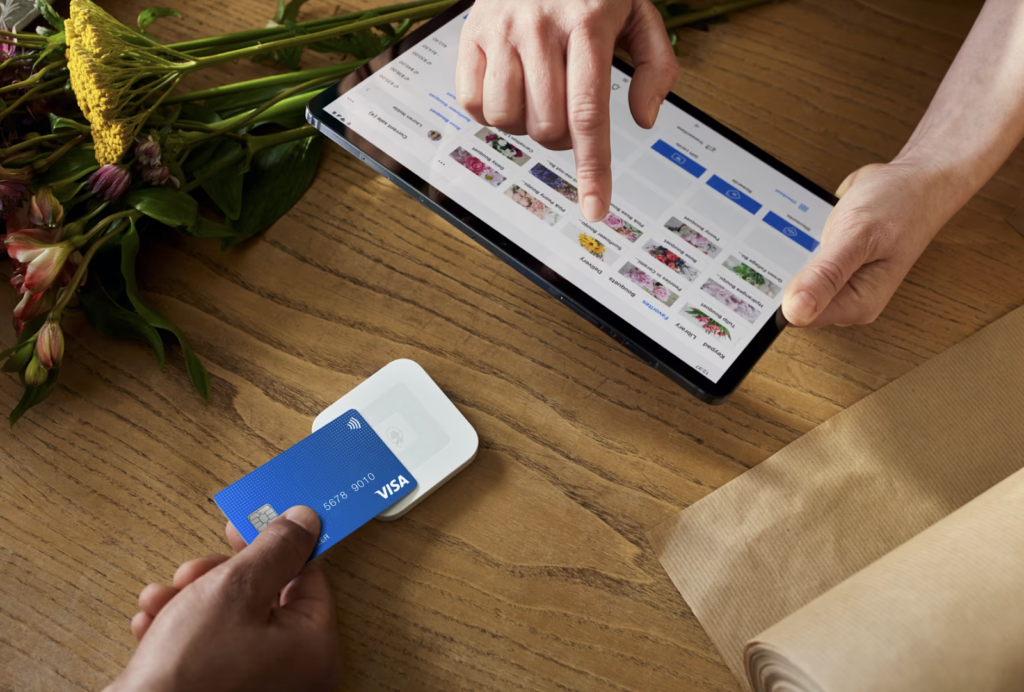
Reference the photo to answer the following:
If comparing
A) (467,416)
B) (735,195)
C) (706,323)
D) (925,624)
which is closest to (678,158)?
(735,195)

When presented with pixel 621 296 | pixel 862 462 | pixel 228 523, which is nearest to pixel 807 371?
pixel 862 462

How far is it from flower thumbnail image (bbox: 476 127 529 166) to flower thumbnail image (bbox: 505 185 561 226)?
3 centimetres

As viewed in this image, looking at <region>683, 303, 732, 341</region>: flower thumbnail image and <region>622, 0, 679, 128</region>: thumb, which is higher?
<region>622, 0, 679, 128</region>: thumb

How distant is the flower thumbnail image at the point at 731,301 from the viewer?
1.84 feet

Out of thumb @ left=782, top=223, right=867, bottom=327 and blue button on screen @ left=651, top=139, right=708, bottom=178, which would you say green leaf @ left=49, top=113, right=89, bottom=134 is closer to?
blue button on screen @ left=651, top=139, right=708, bottom=178

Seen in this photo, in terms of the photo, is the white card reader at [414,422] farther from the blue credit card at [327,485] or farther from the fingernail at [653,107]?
the fingernail at [653,107]

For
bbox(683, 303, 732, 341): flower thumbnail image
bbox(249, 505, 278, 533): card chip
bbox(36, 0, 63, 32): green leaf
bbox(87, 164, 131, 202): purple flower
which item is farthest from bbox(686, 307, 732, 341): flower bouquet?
bbox(36, 0, 63, 32): green leaf

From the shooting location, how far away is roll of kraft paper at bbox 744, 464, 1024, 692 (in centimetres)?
37

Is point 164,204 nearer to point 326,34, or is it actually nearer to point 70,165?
point 70,165

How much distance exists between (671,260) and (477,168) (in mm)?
188

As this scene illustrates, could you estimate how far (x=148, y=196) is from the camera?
0.57m

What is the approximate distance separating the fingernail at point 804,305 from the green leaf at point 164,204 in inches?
19.8

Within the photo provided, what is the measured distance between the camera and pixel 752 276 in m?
0.57

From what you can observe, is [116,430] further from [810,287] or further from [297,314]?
[810,287]
